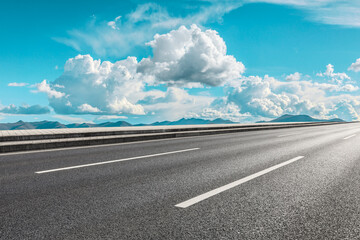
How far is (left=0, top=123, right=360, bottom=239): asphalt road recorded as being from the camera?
9.00 ft

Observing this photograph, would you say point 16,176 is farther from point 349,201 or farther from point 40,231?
point 349,201

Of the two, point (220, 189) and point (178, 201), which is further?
point (220, 189)

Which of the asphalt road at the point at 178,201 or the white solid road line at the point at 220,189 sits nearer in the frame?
the asphalt road at the point at 178,201

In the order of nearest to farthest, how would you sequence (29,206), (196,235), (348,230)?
(196,235) → (348,230) → (29,206)

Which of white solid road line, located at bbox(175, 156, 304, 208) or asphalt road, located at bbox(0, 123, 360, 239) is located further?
white solid road line, located at bbox(175, 156, 304, 208)

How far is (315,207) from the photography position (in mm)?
3518

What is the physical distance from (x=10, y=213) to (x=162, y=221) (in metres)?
1.95

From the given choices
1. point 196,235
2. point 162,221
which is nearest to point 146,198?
point 162,221

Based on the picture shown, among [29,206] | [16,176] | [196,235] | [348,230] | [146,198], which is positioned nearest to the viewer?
[196,235]

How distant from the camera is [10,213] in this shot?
321 centimetres

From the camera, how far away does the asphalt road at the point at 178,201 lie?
9.00 feet

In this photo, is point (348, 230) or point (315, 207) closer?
point (348, 230)

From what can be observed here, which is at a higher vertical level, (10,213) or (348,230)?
(10,213)

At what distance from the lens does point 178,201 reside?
12.0 ft
